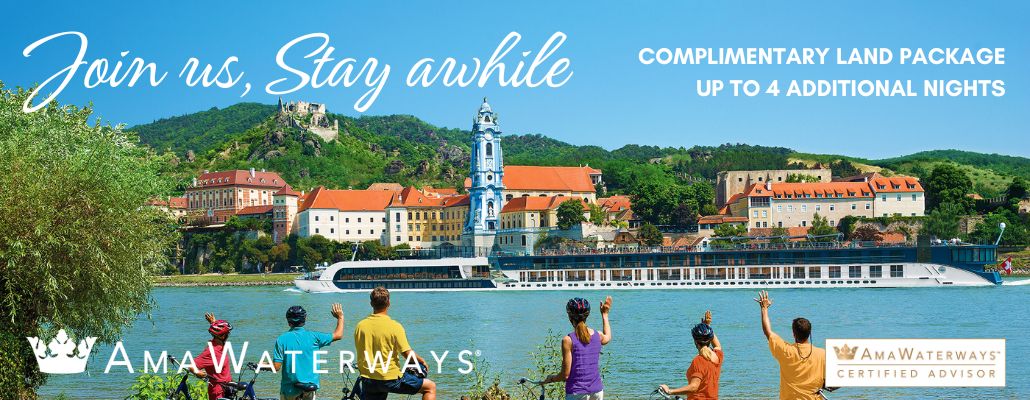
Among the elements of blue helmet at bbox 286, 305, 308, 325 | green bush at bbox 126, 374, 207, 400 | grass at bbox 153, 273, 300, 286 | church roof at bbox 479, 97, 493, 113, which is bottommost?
grass at bbox 153, 273, 300, 286

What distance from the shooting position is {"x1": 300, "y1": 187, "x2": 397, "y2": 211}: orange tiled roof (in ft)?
366

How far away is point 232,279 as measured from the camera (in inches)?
3851

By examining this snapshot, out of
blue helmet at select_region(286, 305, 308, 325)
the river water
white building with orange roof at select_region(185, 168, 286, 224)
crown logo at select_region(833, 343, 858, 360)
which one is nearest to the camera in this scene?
crown logo at select_region(833, 343, 858, 360)

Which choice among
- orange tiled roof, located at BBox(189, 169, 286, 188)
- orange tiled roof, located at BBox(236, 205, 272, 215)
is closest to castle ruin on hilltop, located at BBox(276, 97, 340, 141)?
orange tiled roof, located at BBox(189, 169, 286, 188)

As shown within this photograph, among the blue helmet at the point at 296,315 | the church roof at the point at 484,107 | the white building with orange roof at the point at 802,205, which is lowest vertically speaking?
the blue helmet at the point at 296,315

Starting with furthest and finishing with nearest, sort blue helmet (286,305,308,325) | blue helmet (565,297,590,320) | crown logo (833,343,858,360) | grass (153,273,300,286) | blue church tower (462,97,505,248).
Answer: blue church tower (462,97,505,248), grass (153,273,300,286), blue helmet (286,305,308,325), crown logo (833,343,858,360), blue helmet (565,297,590,320)

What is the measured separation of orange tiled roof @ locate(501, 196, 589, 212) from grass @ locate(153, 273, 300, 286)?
21.4 m

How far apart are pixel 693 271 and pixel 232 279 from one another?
44370 mm

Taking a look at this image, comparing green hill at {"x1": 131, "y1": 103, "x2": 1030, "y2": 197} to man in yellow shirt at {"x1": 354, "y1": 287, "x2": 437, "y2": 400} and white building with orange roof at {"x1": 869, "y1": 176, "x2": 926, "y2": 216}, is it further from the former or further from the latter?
man in yellow shirt at {"x1": 354, "y1": 287, "x2": 437, "y2": 400}

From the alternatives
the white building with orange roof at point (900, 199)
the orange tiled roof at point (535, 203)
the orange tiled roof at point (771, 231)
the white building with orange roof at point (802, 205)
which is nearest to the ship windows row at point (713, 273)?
the orange tiled roof at point (771, 231)

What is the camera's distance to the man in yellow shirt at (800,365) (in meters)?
8.01

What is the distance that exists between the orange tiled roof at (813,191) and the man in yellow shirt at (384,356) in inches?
3713

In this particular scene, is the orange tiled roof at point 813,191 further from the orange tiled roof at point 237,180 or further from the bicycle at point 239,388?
the bicycle at point 239,388

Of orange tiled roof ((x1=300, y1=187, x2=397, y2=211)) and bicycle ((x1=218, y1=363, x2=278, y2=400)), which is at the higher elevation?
orange tiled roof ((x1=300, y1=187, x2=397, y2=211))
